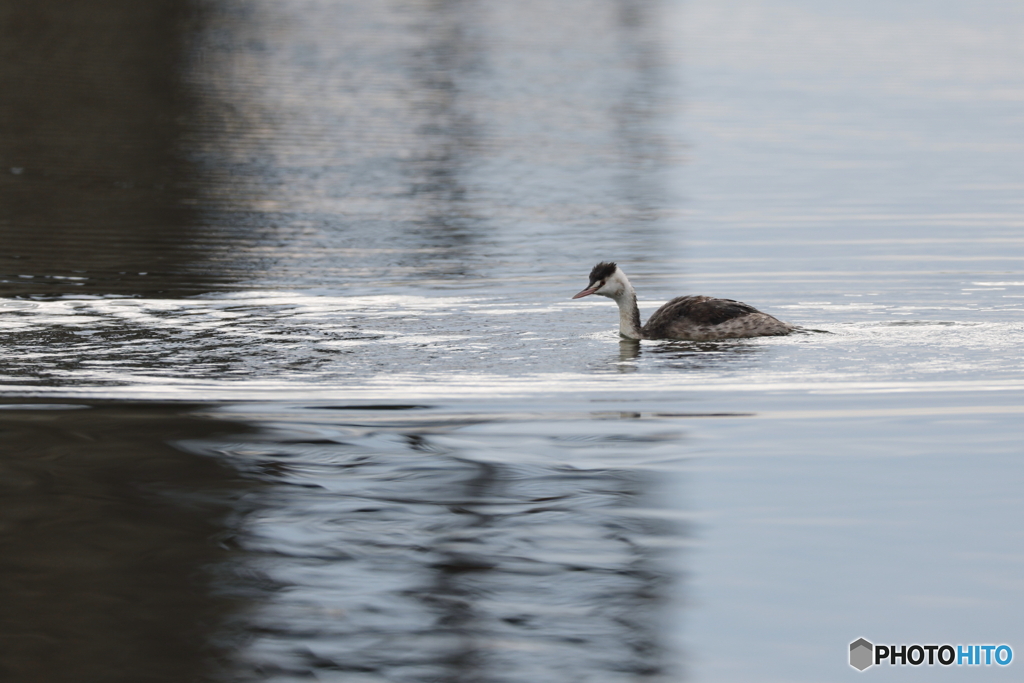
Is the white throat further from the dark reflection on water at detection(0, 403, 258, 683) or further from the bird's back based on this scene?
the dark reflection on water at detection(0, 403, 258, 683)

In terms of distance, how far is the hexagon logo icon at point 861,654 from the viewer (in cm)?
593

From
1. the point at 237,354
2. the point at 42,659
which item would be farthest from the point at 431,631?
the point at 237,354

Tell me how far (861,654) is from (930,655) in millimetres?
260

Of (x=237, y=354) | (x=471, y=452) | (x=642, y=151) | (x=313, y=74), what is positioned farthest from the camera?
(x=313, y=74)

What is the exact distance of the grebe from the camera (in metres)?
12.0

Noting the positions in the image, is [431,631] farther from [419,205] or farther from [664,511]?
[419,205]

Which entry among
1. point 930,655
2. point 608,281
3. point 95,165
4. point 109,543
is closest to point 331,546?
point 109,543

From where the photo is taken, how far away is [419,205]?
21.1m

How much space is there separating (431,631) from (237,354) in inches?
212

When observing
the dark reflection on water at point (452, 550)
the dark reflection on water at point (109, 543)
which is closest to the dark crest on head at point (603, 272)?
the dark reflection on water at point (452, 550)

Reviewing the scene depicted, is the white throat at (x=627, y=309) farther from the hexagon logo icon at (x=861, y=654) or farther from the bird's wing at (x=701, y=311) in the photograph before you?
the hexagon logo icon at (x=861, y=654)

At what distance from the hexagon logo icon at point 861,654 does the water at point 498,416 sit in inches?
1.8

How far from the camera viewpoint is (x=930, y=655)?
5992 mm

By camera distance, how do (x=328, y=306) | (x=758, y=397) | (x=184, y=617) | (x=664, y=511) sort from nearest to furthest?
1. (x=184, y=617)
2. (x=664, y=511)
3. (x=758, y=397)
4. (x=328, y=306)
